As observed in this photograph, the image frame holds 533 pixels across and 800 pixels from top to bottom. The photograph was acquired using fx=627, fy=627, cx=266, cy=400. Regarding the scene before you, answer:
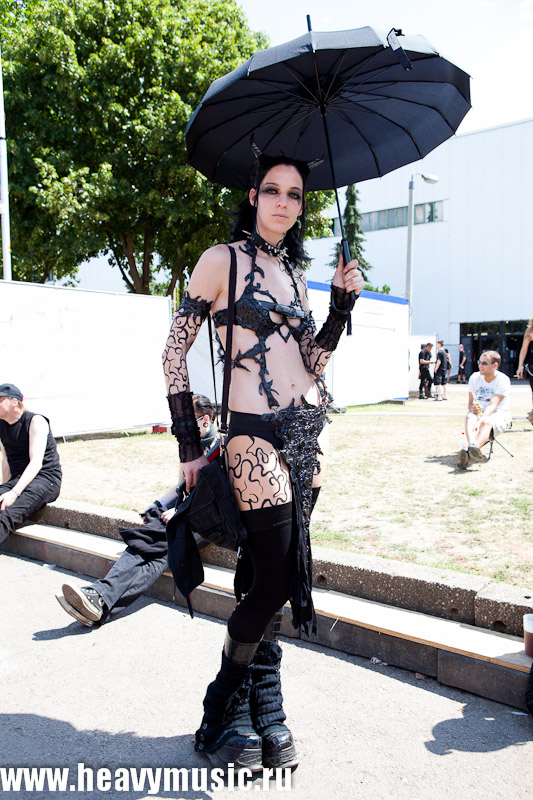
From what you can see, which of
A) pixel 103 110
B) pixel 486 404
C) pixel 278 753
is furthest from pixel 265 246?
pixel 103 110

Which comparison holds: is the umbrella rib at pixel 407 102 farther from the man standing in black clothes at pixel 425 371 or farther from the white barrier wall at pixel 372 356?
the man standing in black clothes at pixel 425 371

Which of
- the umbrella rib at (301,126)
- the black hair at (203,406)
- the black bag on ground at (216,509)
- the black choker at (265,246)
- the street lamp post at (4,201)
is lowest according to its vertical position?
the black bag on ground at (216,509)

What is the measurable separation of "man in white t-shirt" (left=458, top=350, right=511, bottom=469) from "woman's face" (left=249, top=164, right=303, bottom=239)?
5.04 m

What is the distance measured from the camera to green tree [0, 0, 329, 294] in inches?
608

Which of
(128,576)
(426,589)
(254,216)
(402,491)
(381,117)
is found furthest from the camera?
(402,491)

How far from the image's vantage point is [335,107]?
8.80 feet

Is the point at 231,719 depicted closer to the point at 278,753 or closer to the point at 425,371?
the point at 278,753

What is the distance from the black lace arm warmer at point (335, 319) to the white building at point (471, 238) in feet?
109

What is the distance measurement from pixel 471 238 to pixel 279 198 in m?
37.4

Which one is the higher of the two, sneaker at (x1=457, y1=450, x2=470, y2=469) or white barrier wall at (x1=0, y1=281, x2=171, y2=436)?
white barrier wall at (x1=0, y1=281, x2=171, y2=436)

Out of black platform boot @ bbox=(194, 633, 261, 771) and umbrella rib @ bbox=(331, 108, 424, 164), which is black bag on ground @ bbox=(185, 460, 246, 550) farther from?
umbrella rib @ bbox=(331, 108, 424, 164)

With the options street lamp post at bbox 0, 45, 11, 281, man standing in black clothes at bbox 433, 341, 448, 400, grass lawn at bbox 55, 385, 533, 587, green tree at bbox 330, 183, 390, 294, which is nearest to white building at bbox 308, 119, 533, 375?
green tree at bbox 330, 183, 390, 294

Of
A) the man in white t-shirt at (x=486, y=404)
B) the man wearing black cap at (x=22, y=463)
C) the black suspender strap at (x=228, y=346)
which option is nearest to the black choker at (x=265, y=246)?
the black suspender strap at (x=228, y=346)

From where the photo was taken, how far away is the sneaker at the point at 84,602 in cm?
345
